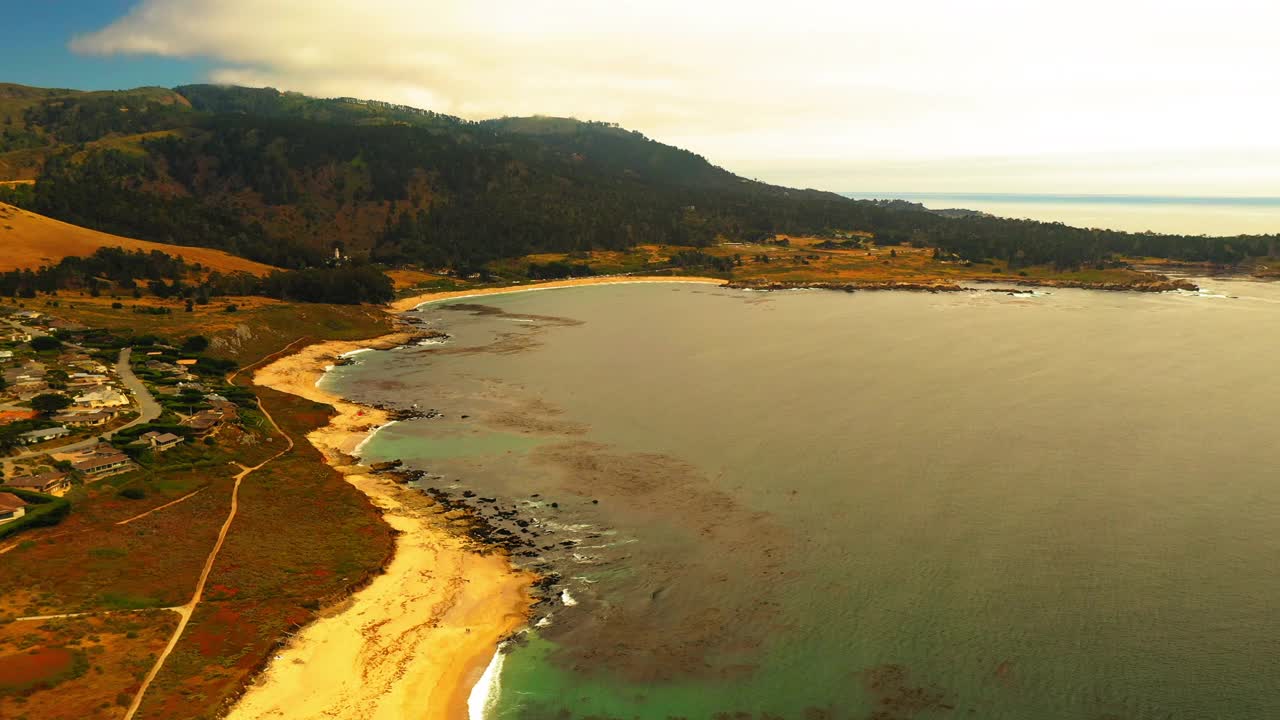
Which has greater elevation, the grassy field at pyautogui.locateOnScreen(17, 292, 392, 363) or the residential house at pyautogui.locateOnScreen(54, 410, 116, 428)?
the grassy field at pyautogui.locateOnScreen(17, 292, 392, 363)

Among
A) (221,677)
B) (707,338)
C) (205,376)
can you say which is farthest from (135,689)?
(707,338)

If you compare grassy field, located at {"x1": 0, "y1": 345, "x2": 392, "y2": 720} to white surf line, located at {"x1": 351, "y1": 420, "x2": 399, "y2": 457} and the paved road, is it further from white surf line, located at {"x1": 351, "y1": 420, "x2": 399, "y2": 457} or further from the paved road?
the paved road

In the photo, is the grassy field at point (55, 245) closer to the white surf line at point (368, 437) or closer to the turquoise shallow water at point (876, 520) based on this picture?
the turquoise shallow water at point (876, 520)

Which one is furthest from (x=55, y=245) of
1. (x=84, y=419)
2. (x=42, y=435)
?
(x=42, y=435)

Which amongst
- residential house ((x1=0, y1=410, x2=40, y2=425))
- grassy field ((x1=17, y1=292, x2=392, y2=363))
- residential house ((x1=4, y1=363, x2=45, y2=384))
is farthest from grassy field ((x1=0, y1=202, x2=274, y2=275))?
residential house ((x1=0, y1=410, x2=40, y2=425))

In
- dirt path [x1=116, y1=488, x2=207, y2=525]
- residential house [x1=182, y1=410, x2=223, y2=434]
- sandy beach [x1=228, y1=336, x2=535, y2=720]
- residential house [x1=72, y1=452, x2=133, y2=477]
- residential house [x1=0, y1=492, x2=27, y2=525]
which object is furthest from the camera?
residential house [x1=182, y1=410, x2=223, y2=434]

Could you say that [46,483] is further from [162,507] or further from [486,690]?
[486,690]
